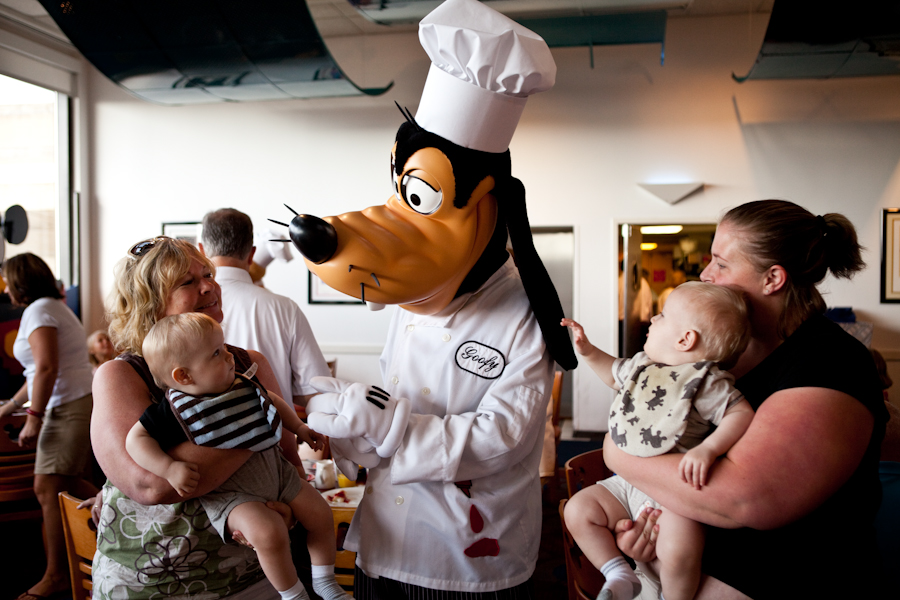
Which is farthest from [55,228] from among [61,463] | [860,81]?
[860,81]

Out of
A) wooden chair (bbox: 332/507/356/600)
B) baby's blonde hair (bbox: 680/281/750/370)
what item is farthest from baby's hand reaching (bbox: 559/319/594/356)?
wooden chair (bbox: 332/507/356/600)

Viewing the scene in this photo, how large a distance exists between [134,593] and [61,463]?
2322mm

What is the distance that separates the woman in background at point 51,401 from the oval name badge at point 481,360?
2596mm

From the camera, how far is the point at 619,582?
141cm

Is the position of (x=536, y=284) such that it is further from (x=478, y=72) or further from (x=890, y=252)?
(x=890, y=252)

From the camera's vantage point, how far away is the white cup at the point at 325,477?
2.96 metres

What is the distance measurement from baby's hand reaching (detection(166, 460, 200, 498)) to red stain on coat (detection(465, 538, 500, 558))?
25.8 inches

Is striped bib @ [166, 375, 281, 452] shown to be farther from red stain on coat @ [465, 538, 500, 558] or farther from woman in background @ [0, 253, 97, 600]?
woman in background @ [0, 253, 97, 600]

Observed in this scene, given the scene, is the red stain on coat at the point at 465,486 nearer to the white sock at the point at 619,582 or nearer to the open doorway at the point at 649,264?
the white sock at the point at 619,582

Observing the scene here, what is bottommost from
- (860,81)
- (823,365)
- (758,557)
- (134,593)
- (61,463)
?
(61,463)

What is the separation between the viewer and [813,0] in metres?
4.46

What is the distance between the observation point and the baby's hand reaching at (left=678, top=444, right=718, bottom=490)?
120 cm

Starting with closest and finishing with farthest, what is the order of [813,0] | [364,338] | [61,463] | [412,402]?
[412,402] < [61,463] < [813,0] < [364,338]

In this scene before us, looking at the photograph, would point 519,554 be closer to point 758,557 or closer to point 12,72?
point 758,557
